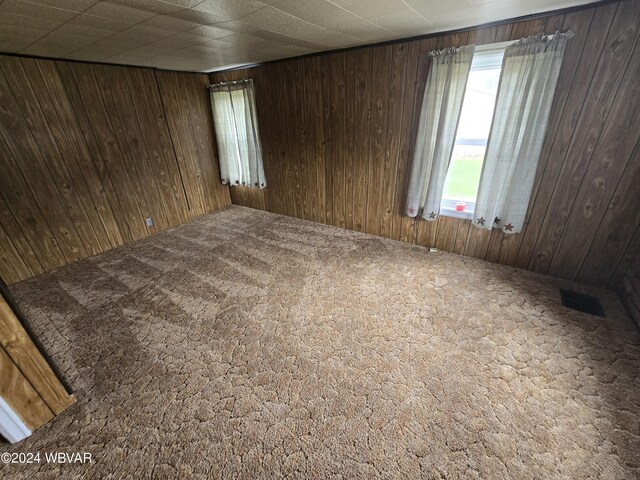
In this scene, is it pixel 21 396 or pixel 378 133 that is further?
pixel 378 133

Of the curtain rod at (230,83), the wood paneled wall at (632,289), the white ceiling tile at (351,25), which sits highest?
the white ceiling tile at (351,25)

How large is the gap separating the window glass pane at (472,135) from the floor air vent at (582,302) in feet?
3.46

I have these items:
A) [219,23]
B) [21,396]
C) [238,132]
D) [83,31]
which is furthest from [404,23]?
[21,396]

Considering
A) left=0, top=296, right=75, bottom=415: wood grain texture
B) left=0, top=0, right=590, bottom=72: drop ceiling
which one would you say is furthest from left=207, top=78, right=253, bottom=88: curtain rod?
left=0, top=296, right=75, bottom=415: wood grain texture

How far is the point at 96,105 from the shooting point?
3016 millimetres

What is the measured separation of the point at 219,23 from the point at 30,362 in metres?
2.38

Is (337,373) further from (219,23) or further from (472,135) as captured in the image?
(219,23)

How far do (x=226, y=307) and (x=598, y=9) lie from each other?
3469mm

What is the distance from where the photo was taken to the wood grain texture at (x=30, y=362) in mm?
1246

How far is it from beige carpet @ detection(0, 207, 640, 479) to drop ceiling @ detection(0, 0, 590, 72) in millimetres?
2063

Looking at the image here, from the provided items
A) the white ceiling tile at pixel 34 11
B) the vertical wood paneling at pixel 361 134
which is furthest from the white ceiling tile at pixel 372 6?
the white ceiling tile at pixel 34 11

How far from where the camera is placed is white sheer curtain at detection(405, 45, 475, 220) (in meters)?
2.29

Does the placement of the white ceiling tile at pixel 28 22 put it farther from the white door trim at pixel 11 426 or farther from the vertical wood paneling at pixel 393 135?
the vertical wood paneling at pixel 393 135

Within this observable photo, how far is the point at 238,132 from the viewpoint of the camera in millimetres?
4020
